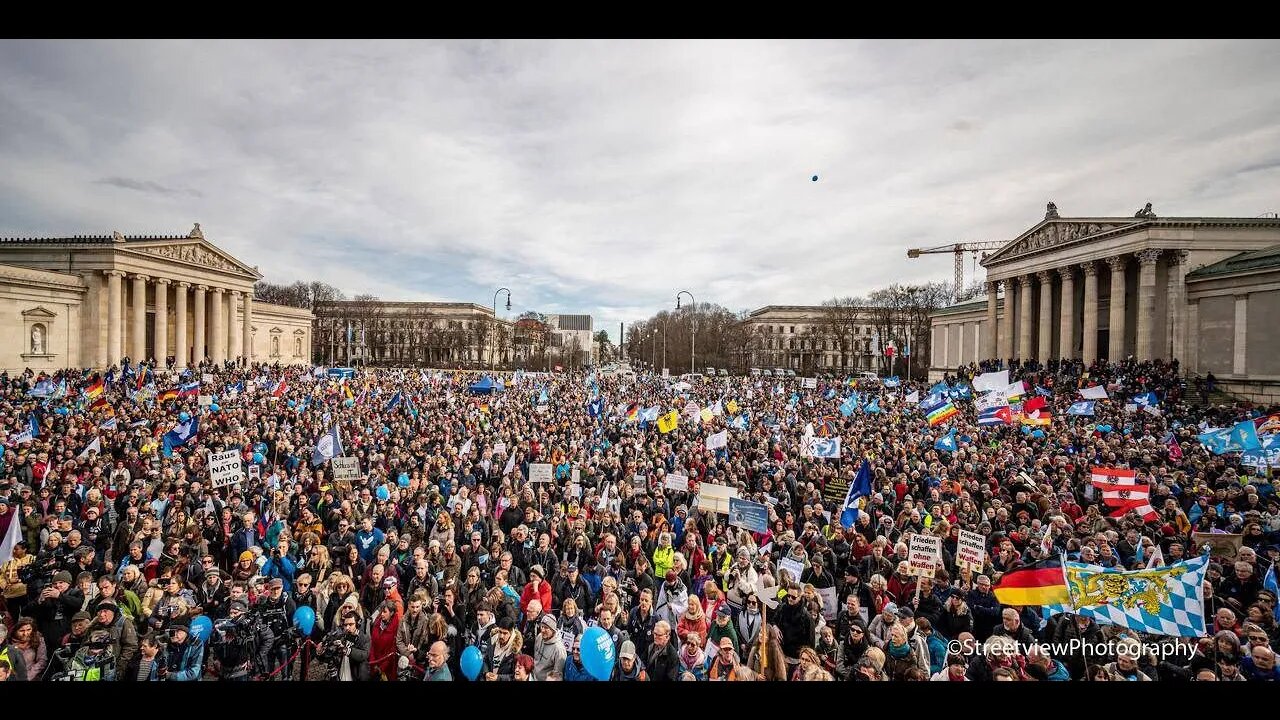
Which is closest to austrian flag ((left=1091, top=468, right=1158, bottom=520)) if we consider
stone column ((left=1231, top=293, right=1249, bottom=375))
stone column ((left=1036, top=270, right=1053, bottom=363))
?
stone column ((left=1231, top=293, right=1249, bottom=375))

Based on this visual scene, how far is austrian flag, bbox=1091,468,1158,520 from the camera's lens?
34.1 feet

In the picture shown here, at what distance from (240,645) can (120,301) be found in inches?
2199

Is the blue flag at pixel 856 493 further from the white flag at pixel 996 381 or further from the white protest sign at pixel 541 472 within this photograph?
the white flag at pixel 996 381

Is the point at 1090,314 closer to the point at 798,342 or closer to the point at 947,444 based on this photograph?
the point at 947,444

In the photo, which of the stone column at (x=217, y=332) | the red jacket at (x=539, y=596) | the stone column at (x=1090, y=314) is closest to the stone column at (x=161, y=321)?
the stone column at (x=217, y=332)

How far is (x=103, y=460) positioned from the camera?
44.3ft

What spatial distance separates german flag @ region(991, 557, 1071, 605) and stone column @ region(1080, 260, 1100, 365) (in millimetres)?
44199

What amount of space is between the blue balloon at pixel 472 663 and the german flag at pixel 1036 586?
17.7 ft

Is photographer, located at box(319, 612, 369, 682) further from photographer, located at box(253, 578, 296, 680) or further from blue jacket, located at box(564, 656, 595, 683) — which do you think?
blue jacket, located at box(564, 656, 595, 683)

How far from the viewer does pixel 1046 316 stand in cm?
4478

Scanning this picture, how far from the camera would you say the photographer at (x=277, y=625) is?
5.99 metres

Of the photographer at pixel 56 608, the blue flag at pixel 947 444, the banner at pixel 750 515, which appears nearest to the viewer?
the photographer at pixel 56 608
